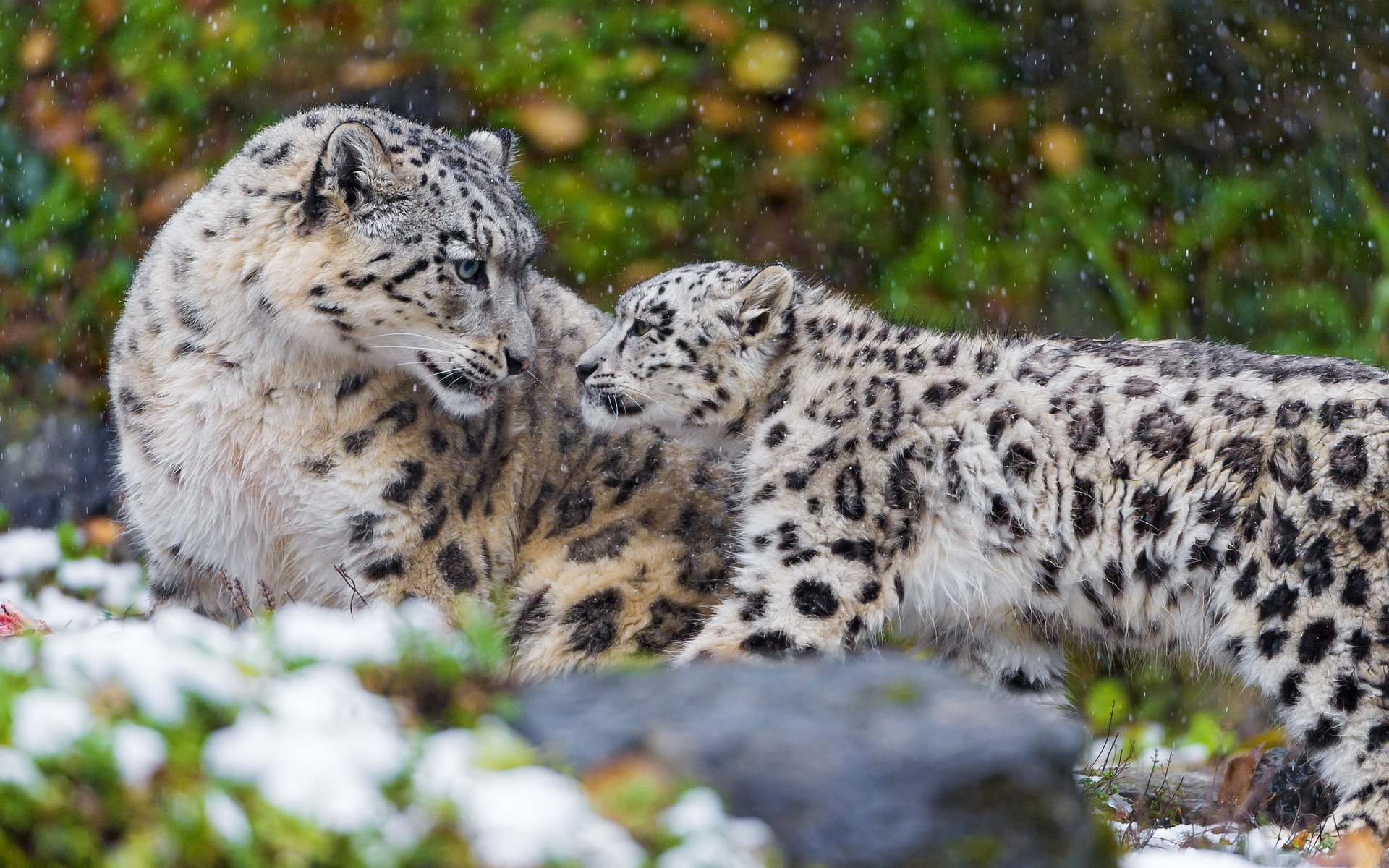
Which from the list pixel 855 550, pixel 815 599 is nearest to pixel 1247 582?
pixel 855 550

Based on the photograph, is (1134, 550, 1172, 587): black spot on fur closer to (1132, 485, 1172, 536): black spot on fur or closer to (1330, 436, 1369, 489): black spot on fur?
(1132, 485, 1172, 536): black spot on fur

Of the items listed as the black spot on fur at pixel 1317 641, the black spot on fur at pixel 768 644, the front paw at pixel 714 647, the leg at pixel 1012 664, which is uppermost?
the black spot on fur at pixel 1317 641

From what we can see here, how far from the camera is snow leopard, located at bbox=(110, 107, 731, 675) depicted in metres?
5.80

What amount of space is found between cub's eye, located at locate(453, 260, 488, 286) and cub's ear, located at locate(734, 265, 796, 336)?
1030 mm

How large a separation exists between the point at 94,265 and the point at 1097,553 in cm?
779

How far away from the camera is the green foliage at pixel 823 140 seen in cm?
1069

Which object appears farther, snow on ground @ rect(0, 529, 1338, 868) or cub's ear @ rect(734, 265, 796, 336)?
cub's ear @ rect(734, 265, 796, 336)

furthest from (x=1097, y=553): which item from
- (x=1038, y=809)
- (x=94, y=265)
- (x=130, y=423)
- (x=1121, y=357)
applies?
(x=94, y=265)

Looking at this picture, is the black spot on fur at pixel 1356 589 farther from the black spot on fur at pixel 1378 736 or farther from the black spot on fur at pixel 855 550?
the black spot on fur at pixel 855 550

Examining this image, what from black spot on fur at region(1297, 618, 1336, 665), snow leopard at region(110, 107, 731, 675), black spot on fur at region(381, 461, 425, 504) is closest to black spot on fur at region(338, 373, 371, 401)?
snow leopard at region(110, 107, 731, 675)

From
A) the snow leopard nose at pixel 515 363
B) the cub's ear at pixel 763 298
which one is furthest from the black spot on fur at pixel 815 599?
the snow leopard nose at pixel 515 363

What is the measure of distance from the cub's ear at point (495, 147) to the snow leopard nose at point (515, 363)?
975mm

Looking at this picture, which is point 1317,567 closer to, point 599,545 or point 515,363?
point 599,545

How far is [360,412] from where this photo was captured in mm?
5863
